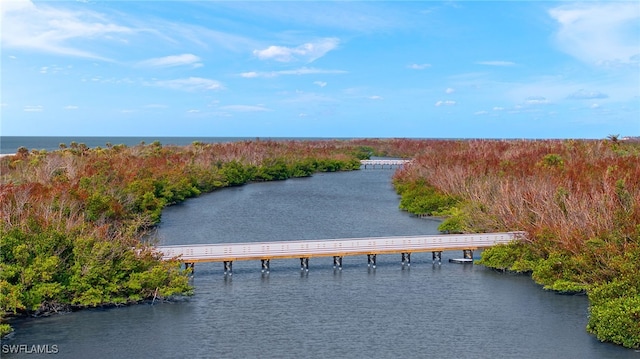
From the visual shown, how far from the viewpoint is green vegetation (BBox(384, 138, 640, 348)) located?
32.5m

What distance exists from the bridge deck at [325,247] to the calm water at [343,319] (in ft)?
5.08

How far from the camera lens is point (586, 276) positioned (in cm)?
3834

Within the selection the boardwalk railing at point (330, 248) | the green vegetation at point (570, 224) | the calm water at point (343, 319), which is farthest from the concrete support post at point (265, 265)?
the green vegetation at point (570, 224)

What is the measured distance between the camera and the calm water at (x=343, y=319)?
30.7m

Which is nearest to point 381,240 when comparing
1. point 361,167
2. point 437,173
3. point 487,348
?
point 487,348

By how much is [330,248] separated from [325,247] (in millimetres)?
400

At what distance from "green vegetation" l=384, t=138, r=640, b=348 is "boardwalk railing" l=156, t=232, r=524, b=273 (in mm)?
2356

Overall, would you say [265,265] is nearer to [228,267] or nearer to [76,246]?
[228,267]

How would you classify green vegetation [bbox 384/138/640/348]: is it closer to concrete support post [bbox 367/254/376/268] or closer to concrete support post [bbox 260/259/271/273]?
concrete support post [bbox 367/254/376/268]

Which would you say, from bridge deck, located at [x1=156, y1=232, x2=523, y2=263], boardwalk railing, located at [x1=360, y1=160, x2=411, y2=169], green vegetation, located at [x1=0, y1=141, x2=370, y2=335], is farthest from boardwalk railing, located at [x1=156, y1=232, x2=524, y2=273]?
boardwalk railing, located at [x1=360, y1=160, x2=411, y2=169]

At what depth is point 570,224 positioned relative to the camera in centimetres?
4162

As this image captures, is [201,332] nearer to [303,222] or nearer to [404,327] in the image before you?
[404,327]

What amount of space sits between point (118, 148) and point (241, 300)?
262 feet

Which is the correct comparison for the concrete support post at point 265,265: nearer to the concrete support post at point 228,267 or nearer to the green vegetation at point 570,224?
the concrete support post at point 228,267
